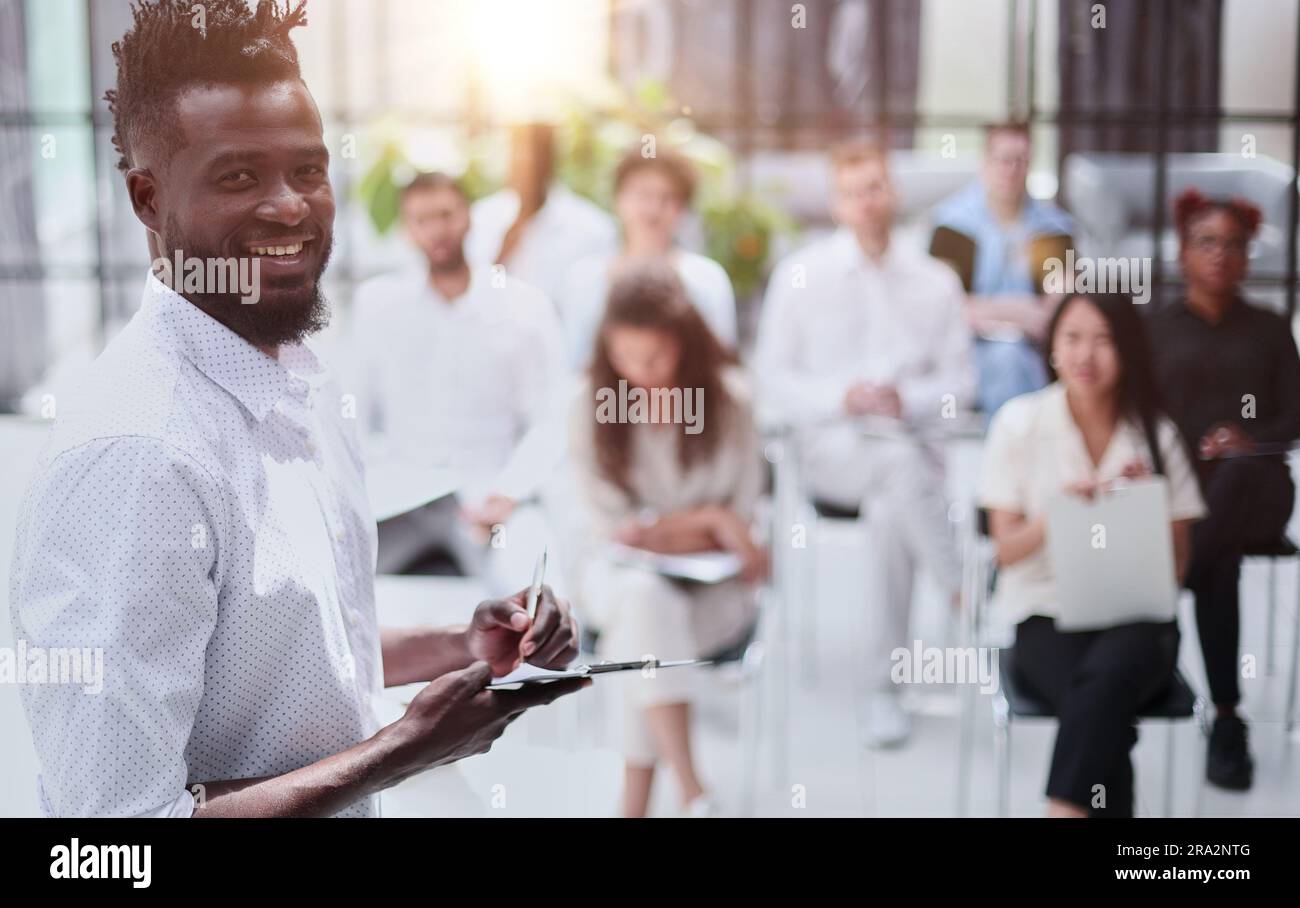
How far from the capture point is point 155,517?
53.2 inches

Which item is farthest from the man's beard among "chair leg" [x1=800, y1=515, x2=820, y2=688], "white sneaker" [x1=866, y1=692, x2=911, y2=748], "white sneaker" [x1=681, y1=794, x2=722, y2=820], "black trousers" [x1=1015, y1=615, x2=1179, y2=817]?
"chair leg" [x1=800, y1=515, x2=820, y2=688]

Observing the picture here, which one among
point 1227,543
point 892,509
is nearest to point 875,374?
point 892,509

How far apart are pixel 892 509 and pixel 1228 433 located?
3.62 ft

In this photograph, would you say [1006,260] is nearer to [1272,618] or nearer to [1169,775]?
[1272,618]

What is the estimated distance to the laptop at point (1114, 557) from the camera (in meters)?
2.71

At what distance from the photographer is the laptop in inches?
107

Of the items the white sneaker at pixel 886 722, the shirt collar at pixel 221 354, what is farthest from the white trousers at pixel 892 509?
the shirt collar at pixel 221 354

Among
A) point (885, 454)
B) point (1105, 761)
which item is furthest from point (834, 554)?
point (1105, 761)

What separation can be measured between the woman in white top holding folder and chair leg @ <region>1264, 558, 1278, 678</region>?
183 mm

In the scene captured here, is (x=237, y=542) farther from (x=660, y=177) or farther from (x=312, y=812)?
(x=660, y=177)

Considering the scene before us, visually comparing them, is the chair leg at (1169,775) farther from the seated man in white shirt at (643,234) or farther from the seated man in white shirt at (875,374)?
the seated man in white shirt at (643,234)

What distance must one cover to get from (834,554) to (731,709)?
55.4 inches

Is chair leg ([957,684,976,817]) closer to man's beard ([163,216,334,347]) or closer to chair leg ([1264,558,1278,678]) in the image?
chair leg ([1264,558,1278,678])

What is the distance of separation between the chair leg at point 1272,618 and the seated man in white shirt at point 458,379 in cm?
150
